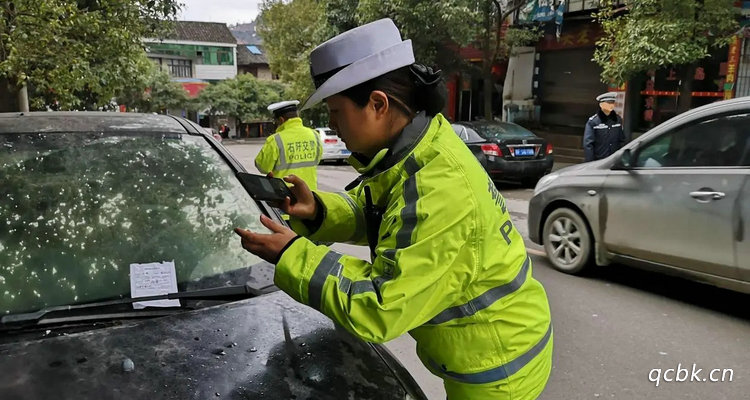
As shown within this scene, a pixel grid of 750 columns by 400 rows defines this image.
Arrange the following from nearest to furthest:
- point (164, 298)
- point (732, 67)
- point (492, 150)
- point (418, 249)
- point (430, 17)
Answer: point (418, 249) → point (164, 298) → point (492, 150) → point (732, 67) → point (430, 17)

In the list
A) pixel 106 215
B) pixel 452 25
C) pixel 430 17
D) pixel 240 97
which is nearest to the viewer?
pixel 106 215

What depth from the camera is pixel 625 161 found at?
4871 millimetres

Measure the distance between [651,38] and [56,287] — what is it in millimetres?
10472

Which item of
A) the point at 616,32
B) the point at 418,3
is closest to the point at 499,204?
the point at 616,32

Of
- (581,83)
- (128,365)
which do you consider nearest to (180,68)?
(581,83)

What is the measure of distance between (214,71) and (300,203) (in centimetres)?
4287

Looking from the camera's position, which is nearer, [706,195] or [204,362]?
[204,362]

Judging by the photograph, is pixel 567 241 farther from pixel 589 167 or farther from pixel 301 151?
pixel 301 151

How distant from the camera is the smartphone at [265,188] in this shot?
1820 mm

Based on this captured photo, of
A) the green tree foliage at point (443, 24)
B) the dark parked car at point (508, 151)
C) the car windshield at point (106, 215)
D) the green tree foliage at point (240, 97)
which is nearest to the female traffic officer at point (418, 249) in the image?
the car windshield at point (106, 215)

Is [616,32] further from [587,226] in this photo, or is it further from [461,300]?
[461,300]

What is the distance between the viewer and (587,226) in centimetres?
519

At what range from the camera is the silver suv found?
402 centimetres

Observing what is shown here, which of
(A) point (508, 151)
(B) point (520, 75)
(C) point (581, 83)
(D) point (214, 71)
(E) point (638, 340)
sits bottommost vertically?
(E) point (638, 340)
